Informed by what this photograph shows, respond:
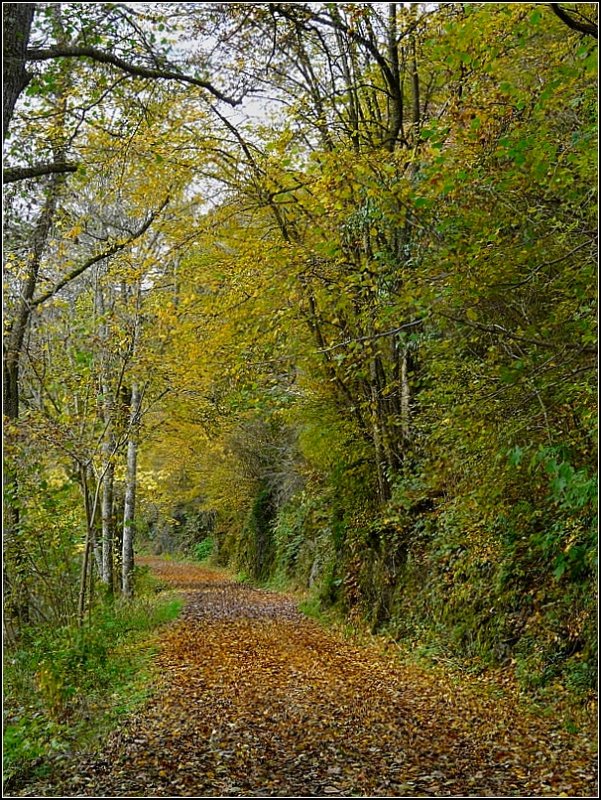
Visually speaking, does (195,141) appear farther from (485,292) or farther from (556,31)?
(485,292)

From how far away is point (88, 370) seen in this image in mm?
9047

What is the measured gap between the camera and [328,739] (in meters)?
6.51

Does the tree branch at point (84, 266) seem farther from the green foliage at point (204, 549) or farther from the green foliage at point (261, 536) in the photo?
the green foliage at point (204, 549)

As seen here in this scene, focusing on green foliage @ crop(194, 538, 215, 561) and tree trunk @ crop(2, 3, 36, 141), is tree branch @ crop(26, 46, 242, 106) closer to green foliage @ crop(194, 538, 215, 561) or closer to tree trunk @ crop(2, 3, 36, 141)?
tree trunk @ crop(2, 3, 36, 141)

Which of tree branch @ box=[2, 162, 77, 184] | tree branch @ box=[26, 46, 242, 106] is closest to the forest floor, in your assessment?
tree branch @ box=[2, 162, 77, 184]

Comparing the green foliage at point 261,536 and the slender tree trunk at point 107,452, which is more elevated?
the slender tree trunk at point 107,452

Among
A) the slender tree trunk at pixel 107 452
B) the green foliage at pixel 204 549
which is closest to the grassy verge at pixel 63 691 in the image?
the slender tree trunk at pixel 107 452

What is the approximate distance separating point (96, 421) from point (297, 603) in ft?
30.6

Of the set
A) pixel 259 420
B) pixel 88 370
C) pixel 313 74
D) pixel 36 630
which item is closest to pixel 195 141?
pixel 313 74

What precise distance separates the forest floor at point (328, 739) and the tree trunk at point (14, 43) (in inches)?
197

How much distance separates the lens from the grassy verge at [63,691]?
6.18 meters

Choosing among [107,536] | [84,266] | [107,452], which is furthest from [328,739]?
[107,536]

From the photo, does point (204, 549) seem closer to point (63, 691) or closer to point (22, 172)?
point (63, 691)

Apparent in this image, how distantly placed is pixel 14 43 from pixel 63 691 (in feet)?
19.3
